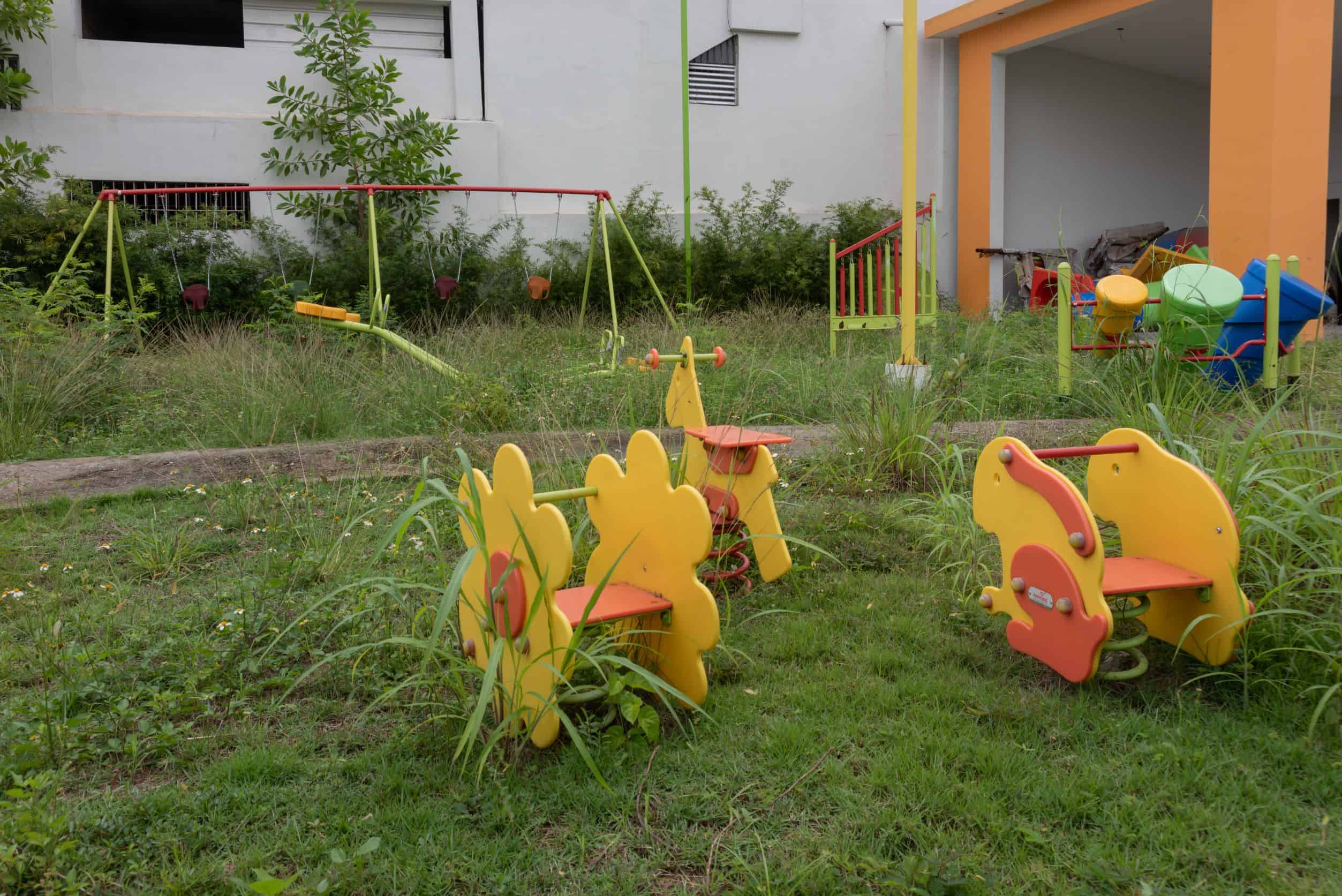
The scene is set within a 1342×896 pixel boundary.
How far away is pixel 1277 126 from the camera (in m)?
9.67

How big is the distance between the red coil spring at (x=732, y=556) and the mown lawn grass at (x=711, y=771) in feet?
0.64

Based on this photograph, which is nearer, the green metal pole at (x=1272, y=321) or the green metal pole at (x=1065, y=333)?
the green metal pole at (x=1065, y=333)

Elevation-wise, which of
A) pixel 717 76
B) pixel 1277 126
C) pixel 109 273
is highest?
pixel 717 76

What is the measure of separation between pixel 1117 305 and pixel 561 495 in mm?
4242

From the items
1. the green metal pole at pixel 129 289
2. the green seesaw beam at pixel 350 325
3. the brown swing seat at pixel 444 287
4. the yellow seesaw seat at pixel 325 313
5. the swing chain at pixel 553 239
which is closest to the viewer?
the green seesaw beam at pixel 350 325

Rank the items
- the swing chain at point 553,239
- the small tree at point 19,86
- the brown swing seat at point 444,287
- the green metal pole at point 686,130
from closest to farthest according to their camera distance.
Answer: the brown swing seat at point 444,287
the small tree at point 19,86
the swing chain at point 553,239
the green metal pole at point 686,130

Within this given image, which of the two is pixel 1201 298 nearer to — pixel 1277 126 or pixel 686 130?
pixel 1277 126

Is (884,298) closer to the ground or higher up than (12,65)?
closer to the ground

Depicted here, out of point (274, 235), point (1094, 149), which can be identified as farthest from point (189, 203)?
point (1094, 149)

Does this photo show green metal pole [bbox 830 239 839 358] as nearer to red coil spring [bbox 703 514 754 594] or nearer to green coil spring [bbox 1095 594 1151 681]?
red coil spring [bbox 703 514 754 594]

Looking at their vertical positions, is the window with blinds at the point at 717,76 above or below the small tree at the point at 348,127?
above

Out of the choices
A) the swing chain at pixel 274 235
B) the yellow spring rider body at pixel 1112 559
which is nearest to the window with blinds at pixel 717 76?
the swing chain at pixel 274 235

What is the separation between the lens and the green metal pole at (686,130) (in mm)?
12234

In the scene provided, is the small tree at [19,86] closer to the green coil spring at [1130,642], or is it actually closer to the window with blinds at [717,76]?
the window with blinds at [717,76]
